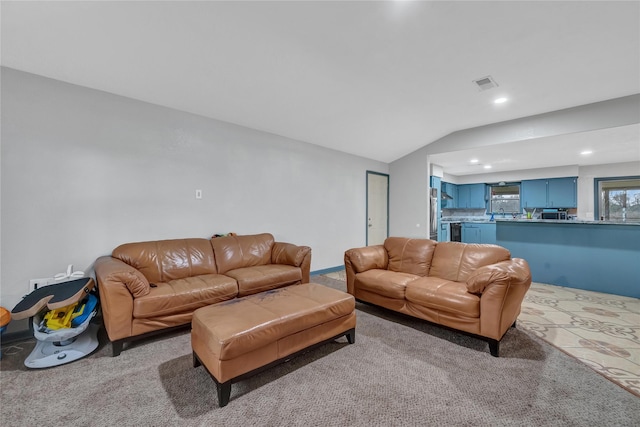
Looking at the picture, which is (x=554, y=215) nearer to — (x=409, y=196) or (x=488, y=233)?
(x=488, y=233)

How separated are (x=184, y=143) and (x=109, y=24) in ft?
5.01

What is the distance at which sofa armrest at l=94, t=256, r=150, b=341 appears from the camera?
223 centimetres

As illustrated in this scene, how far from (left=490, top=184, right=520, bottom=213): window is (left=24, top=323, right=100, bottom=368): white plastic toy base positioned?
30.9 ft

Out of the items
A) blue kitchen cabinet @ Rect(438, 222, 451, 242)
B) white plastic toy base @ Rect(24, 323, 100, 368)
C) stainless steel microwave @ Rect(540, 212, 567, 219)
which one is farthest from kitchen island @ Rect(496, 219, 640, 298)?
white plastic toy base @ Rect(24, 323, 100, 368)

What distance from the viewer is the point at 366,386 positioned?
1858 mm

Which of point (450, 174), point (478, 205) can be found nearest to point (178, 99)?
point (450, 174)

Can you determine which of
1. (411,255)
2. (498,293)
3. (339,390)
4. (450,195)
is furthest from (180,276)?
(450,195)

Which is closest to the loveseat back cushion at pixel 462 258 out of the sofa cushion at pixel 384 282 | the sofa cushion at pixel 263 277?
the sofa cushion at pixel 384 282

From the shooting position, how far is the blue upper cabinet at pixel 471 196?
8.22m

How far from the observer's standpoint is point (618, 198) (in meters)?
6.40

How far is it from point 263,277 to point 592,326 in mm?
3593

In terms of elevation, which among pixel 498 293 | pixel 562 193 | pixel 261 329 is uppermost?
pixel 562 193

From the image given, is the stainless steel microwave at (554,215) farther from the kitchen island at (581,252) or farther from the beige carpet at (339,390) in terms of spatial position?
the beige carpet at (339,390)

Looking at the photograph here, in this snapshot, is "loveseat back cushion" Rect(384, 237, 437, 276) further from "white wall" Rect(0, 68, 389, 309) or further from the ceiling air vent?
the ceiling air vent
